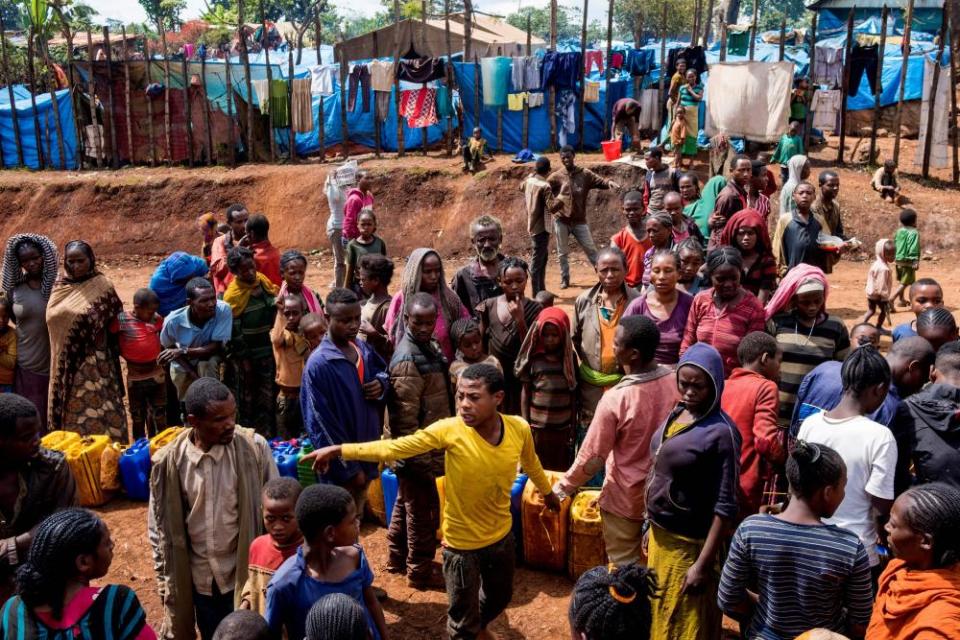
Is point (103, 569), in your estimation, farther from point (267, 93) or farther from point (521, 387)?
point (267, 93)

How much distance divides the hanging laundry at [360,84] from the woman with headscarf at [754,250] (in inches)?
521

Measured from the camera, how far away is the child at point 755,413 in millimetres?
4125

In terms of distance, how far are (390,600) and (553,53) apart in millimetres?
14693

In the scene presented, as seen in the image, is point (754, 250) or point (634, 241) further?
point (634, 241)

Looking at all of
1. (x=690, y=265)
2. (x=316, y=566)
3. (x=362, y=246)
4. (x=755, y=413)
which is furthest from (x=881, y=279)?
(x=316, y=566)

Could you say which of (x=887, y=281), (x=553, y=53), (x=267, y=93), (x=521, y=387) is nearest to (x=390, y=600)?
(x=521, y=387)

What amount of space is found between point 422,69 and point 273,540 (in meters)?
15.8

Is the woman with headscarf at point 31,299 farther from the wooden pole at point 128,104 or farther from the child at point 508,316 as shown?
the wooden pole at point 128,104

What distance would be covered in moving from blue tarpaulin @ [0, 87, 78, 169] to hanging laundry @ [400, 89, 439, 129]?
25.3 ft

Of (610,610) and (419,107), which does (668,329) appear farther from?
(419,107)

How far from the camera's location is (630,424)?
13.2 ft

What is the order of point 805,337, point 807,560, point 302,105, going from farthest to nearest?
1. point 302,105
2. point 805,337
3. point 807,560

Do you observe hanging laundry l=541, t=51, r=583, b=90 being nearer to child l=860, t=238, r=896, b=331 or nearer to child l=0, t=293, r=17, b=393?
child l=860, t=238, r=896, b=331

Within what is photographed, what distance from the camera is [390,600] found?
198 inches
